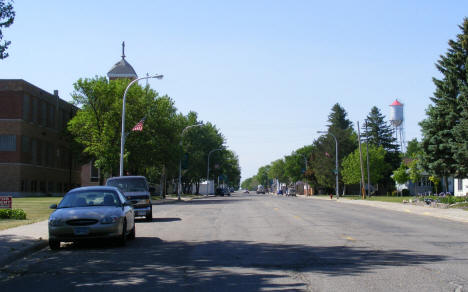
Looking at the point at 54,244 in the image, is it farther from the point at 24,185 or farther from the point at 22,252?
the point at 24,185

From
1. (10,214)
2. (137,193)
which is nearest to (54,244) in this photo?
(137,193)

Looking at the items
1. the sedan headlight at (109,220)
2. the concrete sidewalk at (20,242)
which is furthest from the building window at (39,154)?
the sedan headlight at (109,220)

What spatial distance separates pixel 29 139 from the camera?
61.2 meters

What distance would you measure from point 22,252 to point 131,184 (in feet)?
36.7

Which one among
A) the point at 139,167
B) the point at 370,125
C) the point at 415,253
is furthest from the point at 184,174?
the point at 415,253

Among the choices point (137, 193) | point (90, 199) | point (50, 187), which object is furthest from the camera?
point (50, 187)

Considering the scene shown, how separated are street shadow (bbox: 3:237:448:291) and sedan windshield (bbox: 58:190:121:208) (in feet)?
3.55

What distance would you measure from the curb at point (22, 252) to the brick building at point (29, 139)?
47.4m

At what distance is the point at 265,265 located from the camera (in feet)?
32.9

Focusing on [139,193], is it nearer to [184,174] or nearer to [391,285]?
[391,285]

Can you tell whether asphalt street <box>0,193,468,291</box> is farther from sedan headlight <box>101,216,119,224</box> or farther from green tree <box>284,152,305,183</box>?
green tree <box>284,152,305,183</box>

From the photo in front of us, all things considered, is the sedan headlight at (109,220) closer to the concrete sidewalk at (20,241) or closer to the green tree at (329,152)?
the concrete sidewalk at (20,241)

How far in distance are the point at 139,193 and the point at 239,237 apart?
820 cm

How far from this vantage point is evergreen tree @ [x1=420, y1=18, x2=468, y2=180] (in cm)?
4156
